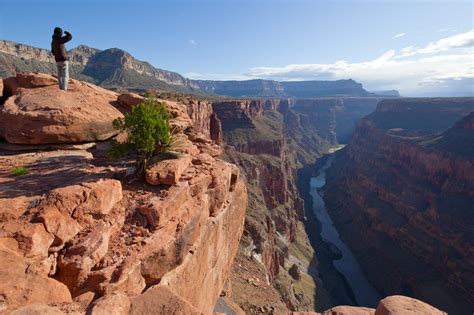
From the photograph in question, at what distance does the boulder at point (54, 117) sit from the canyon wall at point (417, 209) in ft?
190

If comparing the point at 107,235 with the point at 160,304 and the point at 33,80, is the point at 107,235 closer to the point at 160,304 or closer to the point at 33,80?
the point at 160,304

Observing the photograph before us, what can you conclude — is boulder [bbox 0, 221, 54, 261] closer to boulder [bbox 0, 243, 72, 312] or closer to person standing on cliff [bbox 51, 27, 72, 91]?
boulder [bbox 0, 243, 72, 312]

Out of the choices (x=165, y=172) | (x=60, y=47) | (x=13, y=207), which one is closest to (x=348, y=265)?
(x=165, y=172)

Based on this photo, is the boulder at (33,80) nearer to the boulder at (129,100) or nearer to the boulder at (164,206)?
the boulder at (129,100)

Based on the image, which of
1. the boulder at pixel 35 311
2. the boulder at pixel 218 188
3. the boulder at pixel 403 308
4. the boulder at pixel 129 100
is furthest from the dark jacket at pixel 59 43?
the boulder at pixel 403 308

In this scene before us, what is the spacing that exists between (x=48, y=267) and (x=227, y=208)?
973cm

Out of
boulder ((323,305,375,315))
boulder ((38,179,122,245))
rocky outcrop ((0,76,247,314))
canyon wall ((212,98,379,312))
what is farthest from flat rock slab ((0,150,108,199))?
canyon wall ((212,98,379,312))

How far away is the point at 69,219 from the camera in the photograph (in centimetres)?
1017

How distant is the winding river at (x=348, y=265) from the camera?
193ft

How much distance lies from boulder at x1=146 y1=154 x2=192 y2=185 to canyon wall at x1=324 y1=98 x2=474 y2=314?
5521 cm

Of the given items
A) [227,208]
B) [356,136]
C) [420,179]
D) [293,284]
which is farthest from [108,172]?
[356,136]

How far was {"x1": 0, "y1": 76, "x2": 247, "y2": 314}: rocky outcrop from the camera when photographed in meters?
8.07

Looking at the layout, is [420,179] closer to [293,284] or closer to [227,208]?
[293,284]

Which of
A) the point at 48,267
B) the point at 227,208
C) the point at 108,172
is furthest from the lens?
the point at 227,208
